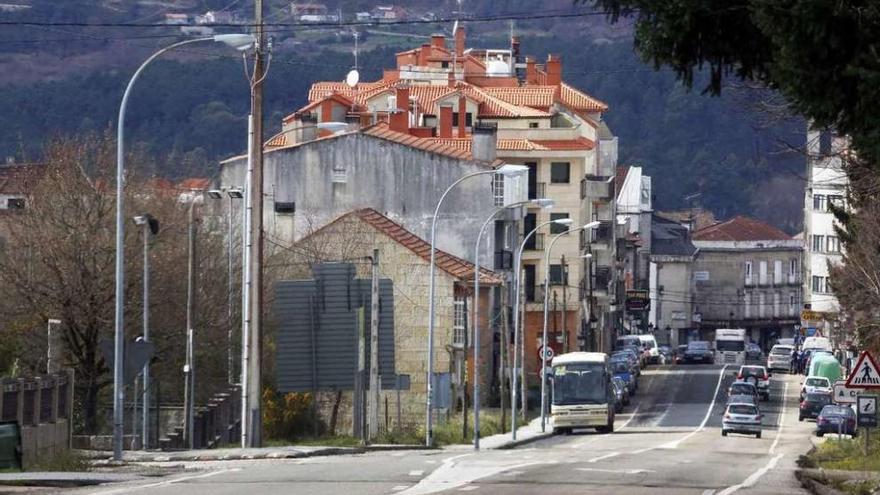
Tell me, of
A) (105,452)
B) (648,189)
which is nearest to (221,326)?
(105,452)

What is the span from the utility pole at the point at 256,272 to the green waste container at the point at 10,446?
34.0 feet

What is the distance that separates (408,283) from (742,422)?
13.5 metres

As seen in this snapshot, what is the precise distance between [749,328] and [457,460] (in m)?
Answer: 144

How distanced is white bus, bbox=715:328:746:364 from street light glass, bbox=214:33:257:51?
3381 inches

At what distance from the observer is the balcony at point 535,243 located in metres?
94.9

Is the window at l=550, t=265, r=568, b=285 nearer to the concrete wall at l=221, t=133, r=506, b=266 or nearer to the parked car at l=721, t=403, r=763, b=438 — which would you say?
the concrete wall at l=221, t=133, r=506, b=266

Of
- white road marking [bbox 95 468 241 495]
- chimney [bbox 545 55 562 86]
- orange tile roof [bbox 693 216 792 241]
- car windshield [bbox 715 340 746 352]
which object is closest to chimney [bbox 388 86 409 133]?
chimney [bbox 545 55 562 86]

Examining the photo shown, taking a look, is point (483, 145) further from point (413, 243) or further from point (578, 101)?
point (578, 101)

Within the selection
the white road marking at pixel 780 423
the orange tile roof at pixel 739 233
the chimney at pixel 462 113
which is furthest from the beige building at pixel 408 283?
the orange tile roof at pixel 739 233

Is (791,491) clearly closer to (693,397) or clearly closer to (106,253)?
(106,253)

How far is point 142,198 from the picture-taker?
57375mm

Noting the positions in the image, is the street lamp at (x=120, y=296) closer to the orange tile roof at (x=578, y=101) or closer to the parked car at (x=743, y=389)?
the parked car at (x=743, y=389)

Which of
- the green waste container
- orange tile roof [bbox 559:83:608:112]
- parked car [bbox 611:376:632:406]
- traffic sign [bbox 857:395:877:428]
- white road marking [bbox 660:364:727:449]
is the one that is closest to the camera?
the green waste container

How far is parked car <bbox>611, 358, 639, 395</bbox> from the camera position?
84.6 m
